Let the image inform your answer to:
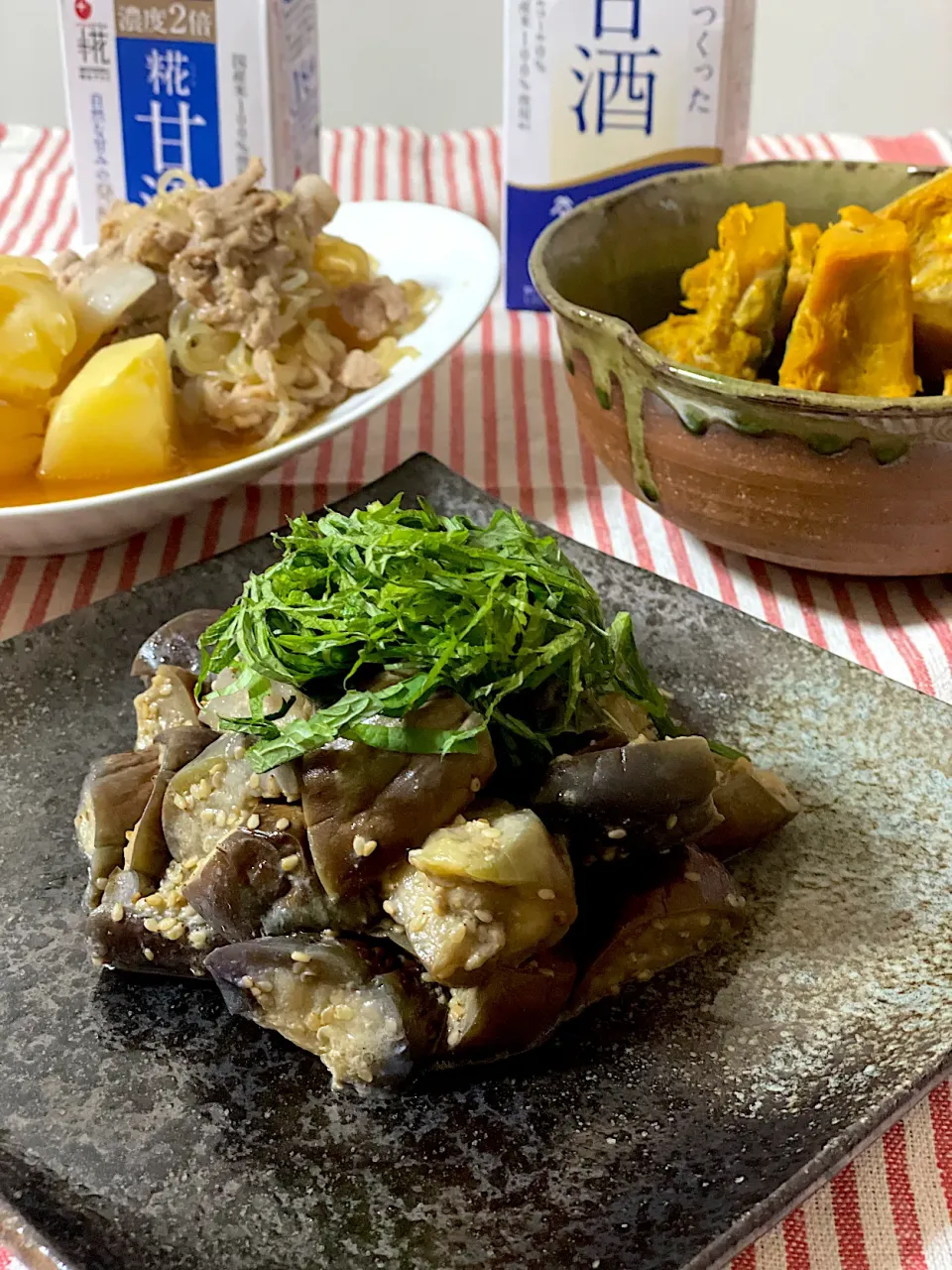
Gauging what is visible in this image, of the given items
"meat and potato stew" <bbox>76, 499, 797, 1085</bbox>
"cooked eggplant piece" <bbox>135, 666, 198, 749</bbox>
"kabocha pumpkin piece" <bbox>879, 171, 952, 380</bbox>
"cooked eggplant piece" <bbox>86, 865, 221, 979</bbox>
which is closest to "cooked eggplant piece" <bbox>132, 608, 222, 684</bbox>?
"cooked eggplant piece" <bbox>135, 666, 198, 749</bbox>

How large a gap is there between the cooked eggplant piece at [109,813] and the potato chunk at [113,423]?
35.2 inches

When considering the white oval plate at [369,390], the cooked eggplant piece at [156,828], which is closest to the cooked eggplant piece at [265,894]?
the cooked eggplant piece at [156,828]

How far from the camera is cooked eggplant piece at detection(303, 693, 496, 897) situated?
1.28m

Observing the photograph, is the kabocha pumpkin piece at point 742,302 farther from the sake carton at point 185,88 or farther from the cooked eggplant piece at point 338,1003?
the sake carton at point 185,88

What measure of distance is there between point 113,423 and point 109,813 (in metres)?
0.99

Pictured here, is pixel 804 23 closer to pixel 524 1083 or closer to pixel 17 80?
pixel 17 80

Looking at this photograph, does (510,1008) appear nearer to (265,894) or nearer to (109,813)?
(265,894)

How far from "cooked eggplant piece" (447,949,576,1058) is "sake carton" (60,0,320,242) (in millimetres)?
2511

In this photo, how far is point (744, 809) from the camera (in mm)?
1496

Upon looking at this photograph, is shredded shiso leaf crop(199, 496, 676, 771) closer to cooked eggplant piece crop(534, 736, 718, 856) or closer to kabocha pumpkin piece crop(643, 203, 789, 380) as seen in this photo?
cooked eggplant piece crop(534, 736, 718, 856)

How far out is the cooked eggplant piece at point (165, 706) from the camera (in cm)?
159

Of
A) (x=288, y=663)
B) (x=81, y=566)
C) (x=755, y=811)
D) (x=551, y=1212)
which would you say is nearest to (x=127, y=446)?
(x=81, y=566)

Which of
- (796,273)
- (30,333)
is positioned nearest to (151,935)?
(30,333)

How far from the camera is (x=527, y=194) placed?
3240mm
